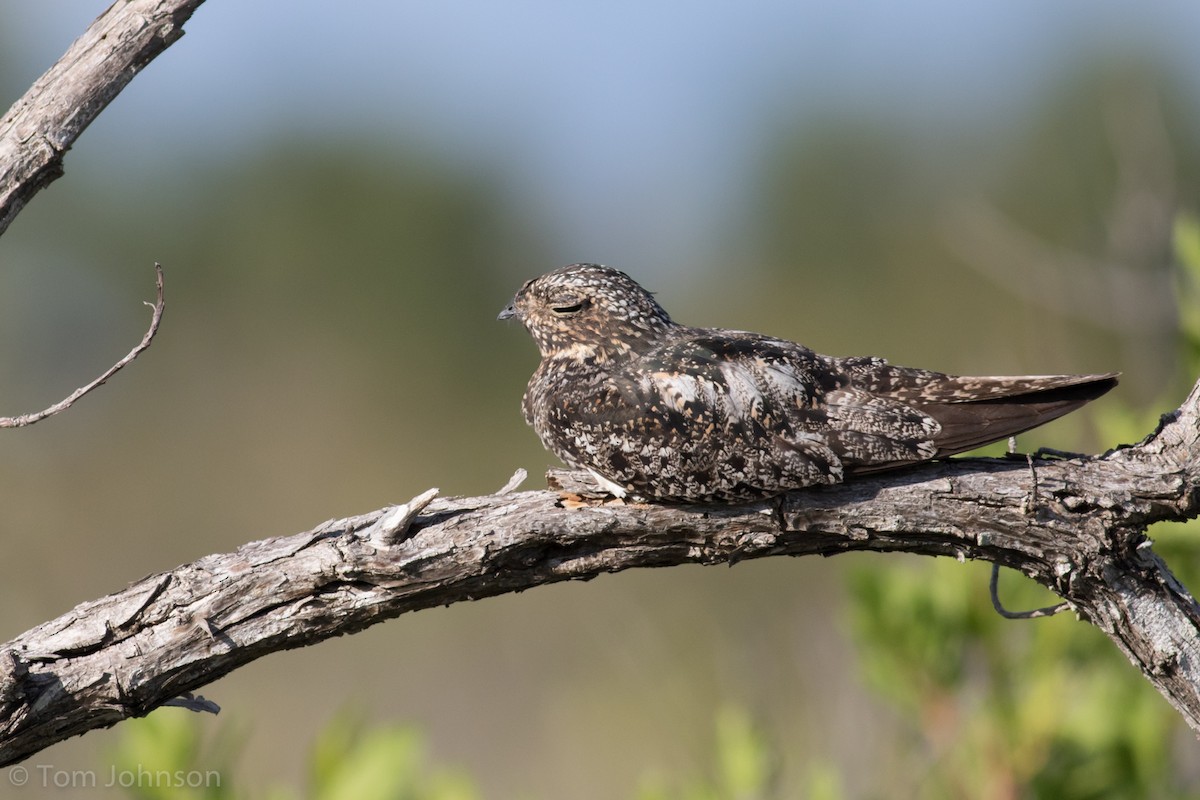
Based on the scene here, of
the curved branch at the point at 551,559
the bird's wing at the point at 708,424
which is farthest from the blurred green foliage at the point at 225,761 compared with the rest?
the bird's wing at the point at 708,424

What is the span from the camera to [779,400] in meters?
2.84

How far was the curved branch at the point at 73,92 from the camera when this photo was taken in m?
2.34

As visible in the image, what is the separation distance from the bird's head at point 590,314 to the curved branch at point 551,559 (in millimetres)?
886

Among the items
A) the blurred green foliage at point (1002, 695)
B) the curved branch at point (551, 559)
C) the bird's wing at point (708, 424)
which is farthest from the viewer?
the blurred green foliage at point (1002, 695)

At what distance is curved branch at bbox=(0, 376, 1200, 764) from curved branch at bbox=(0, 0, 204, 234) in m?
0.97

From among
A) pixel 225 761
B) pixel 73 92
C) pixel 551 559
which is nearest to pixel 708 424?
pixel 551 559

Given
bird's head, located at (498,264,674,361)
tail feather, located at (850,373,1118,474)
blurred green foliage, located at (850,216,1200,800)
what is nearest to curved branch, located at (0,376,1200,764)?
tail feather, located at (850,373,1118,474)

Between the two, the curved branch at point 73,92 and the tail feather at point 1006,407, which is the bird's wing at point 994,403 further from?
the curved branch at point 73,92

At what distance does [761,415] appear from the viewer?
2785mm

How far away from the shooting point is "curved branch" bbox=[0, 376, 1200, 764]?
252cm

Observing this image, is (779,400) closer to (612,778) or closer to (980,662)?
(980,662)

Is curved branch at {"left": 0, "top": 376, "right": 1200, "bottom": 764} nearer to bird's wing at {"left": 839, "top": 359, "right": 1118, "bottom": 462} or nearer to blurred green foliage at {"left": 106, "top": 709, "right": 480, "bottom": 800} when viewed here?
bird's wing at {"left": 839, "top": 359, "right": 1118, "bottom": 462}
